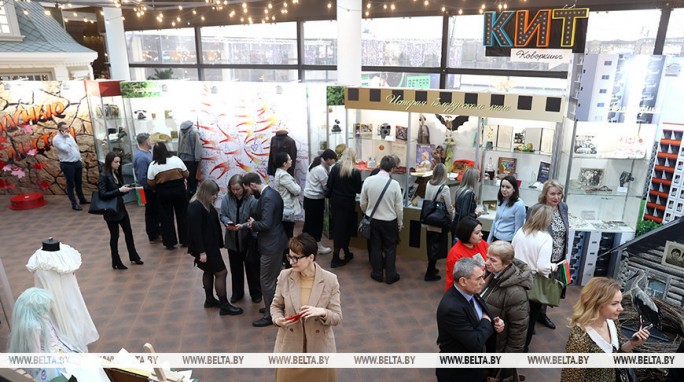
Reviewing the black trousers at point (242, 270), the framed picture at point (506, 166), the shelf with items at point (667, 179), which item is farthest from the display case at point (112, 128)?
the shelf with items at point (667, 179)

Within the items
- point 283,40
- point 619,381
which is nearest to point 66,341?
point 619,381

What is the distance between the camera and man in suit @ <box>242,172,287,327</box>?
13.9 ft

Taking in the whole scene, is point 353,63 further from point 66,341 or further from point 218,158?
point 66,341

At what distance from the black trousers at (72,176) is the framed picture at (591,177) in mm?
8114

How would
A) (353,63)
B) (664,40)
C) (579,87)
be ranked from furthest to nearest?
(353,63) → (664,40) → (579,87)

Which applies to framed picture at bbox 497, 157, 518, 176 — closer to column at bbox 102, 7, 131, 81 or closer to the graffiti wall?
the graffiti wall

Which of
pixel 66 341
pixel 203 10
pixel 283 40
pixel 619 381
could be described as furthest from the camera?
pixel 203 10

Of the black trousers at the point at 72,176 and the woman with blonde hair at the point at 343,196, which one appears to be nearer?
the woman with blonde hair at the point at 343,196

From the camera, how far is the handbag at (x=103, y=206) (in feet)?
18.1

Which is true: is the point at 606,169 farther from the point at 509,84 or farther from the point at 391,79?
the point at 391,79

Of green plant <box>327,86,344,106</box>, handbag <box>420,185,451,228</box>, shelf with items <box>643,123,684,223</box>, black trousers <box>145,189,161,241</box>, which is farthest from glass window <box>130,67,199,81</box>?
shelf with items <box>643,123,684,223</box>

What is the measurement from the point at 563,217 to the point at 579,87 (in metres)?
1.55

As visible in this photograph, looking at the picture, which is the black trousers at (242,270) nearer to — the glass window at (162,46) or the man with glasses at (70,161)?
the man with glasses at (70,161)

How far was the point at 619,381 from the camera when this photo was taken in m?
2.79
